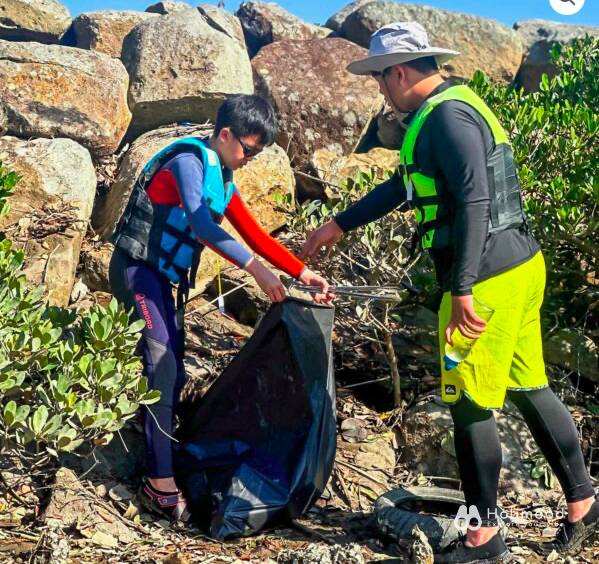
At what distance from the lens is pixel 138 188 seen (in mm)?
4047

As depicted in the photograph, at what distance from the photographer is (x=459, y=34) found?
1002 cm

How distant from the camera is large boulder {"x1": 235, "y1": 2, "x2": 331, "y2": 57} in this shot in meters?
10.2

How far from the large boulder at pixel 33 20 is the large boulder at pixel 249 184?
3.12 metres

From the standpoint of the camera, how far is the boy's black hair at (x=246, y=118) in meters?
3.91

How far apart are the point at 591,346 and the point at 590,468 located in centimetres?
81

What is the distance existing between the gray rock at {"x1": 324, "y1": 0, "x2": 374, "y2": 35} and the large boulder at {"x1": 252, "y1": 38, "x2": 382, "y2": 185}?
1.92 m

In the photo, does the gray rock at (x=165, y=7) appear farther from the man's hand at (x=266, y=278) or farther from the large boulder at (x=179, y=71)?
the man's hand at (x=266, y=278)

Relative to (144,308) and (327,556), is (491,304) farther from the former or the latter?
(144,308)

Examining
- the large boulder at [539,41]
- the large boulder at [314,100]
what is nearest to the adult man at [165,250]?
the large boulder at [314,100]

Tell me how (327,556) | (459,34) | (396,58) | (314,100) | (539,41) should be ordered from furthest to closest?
(539,41) → (459,34) → (314,100) → (396,58) → (327,556)

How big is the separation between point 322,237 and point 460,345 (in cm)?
106

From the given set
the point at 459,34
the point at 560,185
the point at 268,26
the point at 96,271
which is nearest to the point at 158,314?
the point at 560,185

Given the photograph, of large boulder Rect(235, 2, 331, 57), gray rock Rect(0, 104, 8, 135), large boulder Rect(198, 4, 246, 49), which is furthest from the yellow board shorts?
large boulder Rect(235, 2, 331, 57)

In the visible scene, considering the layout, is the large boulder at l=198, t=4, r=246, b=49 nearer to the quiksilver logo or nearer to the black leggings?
the quiksilver logo
